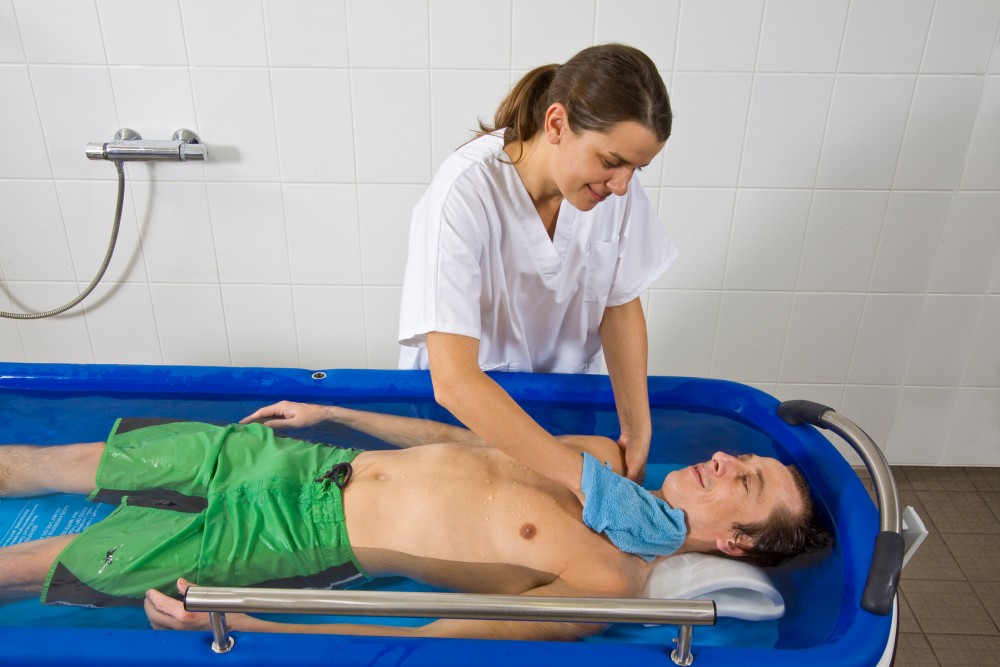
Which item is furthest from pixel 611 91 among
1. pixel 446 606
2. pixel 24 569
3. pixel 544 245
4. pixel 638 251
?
pixel 24 569

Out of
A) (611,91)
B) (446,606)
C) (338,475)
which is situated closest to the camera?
(446,606)

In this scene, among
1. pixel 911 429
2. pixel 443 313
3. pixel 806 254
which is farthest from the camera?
pixel 911 429

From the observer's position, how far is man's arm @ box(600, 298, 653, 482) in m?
1.46

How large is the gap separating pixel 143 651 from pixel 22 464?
67 centimetres

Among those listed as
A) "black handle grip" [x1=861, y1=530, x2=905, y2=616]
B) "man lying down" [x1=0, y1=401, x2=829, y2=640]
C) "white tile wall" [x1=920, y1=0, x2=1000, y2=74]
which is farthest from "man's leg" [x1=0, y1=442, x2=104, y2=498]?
"white tile wall" [x1=920, y1=0, x2=1000, y2=74]

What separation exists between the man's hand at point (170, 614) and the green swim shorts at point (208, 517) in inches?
1.9

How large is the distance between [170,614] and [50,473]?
502mm

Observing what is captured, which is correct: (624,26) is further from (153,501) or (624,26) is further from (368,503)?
(153,501)

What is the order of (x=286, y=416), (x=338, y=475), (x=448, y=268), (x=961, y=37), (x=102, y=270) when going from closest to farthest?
1. (x=448, y=268)
2. (x=338, y=475)
3. (x=286, y=416)
4. (x=961, y=37)
5. (x=102, y=270)

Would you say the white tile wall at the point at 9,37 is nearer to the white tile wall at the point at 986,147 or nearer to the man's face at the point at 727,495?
the man's face at the point at 727,495

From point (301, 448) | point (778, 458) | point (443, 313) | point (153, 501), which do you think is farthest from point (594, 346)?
point (153, 501)

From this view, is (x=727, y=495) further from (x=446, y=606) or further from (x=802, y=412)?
(x=446, y=606)

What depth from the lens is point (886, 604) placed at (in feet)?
3.43

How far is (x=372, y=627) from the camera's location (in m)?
1.07
